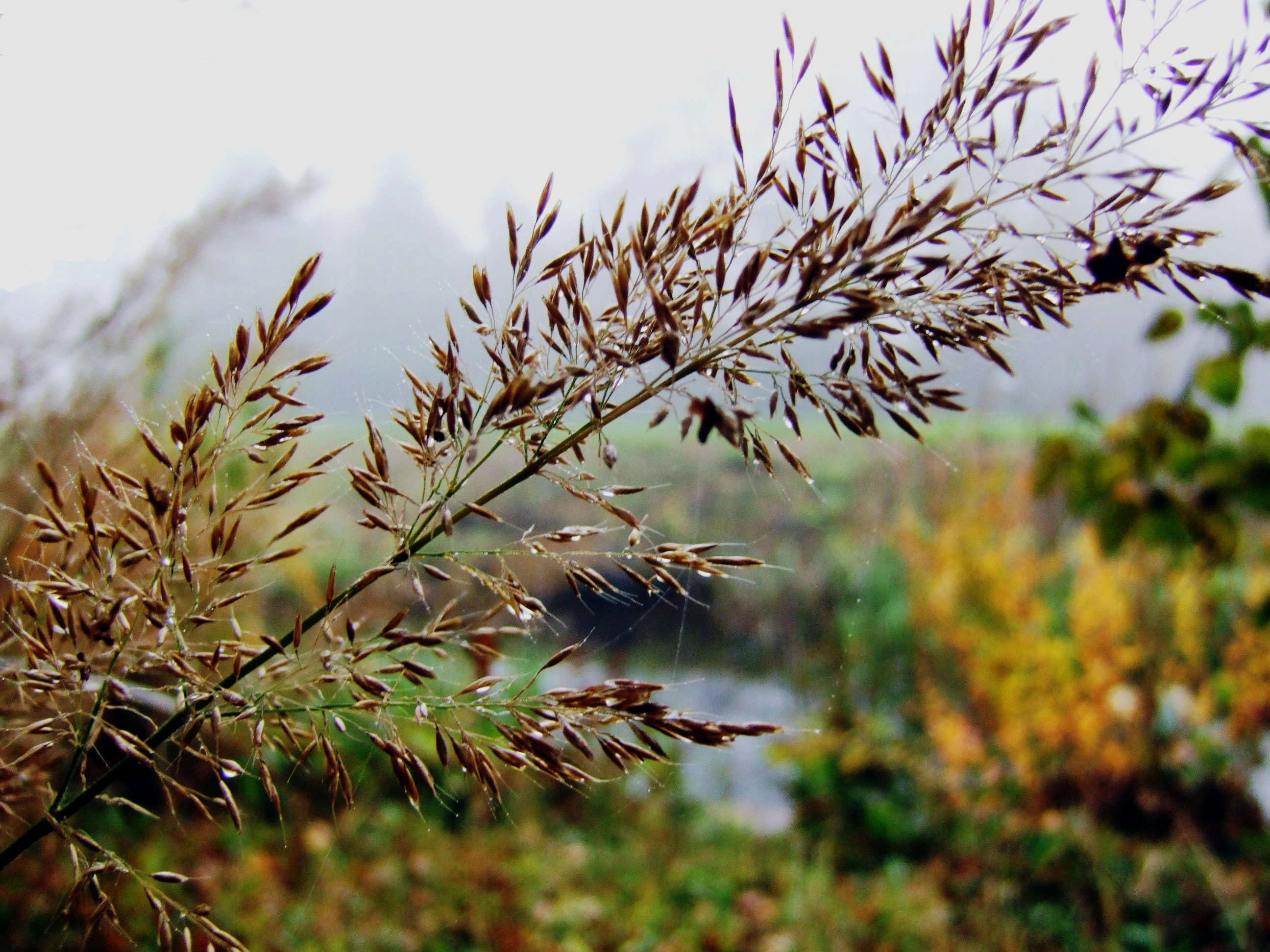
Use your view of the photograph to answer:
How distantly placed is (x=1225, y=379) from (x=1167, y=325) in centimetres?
13

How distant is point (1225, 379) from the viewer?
1206 millimetres

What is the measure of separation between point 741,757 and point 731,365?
420 centimetres

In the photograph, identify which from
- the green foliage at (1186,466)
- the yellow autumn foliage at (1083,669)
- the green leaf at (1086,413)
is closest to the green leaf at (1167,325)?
the green foliage at (1186,466)

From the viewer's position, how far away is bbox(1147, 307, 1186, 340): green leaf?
50.6 inches

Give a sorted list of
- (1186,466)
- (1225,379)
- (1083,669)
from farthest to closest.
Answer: (1083,669) → (1186,466) → (1225,379)

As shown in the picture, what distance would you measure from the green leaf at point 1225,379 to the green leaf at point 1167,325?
3.2 inches

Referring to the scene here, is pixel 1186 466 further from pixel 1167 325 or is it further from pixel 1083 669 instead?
pixel 1083 669

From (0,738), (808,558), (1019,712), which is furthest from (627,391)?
(808,558)

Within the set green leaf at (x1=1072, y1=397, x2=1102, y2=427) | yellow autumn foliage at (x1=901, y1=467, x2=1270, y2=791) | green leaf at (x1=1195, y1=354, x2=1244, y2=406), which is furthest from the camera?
yellow autumn foliage at (x1=901, y1=467, x2=1270, y2=791)

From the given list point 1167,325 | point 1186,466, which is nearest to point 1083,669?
point 1186,466

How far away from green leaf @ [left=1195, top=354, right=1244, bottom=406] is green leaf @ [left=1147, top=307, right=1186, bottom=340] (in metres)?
0.08

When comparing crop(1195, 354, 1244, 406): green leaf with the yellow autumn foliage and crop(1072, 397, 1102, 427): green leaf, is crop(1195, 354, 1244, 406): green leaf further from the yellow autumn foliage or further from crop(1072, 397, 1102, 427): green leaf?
the yellow autumn foliage

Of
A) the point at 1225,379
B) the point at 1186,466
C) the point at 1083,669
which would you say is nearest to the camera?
the point at 1225,379

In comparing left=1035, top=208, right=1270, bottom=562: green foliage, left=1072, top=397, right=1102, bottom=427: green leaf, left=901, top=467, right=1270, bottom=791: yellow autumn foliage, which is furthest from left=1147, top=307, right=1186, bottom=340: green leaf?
left=901, top=467, right=1270, bottom=791: yellow autumn foliage
